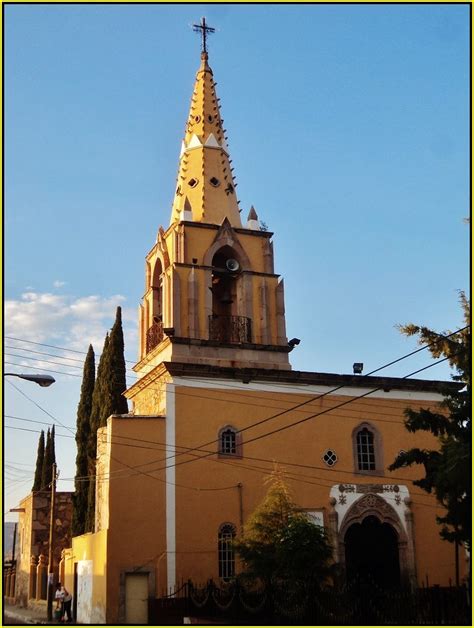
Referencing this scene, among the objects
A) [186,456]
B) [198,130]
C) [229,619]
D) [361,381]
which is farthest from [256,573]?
[198,130]

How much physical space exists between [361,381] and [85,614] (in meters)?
12.3

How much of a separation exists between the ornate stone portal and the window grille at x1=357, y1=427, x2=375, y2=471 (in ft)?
2.43

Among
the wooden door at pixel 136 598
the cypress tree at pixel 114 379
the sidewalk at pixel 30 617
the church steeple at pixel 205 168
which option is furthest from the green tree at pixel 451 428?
the cypress tree at pixel 114 379

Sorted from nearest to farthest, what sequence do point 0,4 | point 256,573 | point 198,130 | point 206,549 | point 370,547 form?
point 0,4 → point 256,573 → point 206,549 → point 370,547 → point 198,130

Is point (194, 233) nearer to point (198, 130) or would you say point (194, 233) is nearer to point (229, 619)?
point (198, 130)

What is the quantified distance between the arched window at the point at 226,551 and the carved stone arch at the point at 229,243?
9.47m

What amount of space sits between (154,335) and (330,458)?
7.83 metres

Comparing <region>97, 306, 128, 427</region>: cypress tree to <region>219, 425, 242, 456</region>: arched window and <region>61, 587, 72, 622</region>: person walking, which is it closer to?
<region>61, 587, 72, 622</region>: person walking

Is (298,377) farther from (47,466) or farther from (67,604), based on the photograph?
(47,466)

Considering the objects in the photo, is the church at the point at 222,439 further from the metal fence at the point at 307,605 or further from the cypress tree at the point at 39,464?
the cypress tree at the point at 39,464

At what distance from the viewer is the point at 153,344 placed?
98.6 ft

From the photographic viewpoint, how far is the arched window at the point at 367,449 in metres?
28.5

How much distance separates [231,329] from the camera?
29188 mm

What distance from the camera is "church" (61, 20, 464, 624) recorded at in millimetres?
25281
